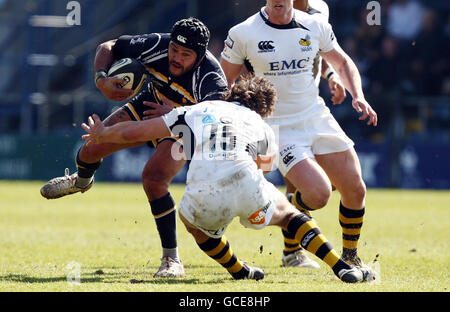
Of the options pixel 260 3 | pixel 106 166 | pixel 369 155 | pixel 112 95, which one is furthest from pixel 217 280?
pixel 106 166

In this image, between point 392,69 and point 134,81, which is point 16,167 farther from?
point 134,81

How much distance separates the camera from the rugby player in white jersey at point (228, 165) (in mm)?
5516

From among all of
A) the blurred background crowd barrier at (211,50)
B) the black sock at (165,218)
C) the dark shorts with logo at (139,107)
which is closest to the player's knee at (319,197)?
the black sock at (165,218)

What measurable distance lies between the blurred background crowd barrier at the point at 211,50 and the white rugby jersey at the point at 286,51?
442 inches

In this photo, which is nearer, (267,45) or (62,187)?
(267,45)

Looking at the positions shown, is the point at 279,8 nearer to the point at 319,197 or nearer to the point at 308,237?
the point at 319,197

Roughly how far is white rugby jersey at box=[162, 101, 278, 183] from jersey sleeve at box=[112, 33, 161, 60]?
1502mm

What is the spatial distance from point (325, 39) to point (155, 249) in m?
3.17

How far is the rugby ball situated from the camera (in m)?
6.79

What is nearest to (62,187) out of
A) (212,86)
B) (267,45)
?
(212,86)

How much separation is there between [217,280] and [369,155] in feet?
44.8

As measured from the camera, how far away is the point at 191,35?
21.4ft

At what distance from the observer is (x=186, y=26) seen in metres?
6.54

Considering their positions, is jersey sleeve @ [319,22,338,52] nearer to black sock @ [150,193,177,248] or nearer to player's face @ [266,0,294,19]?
player's face @ [266,0,294,19]
